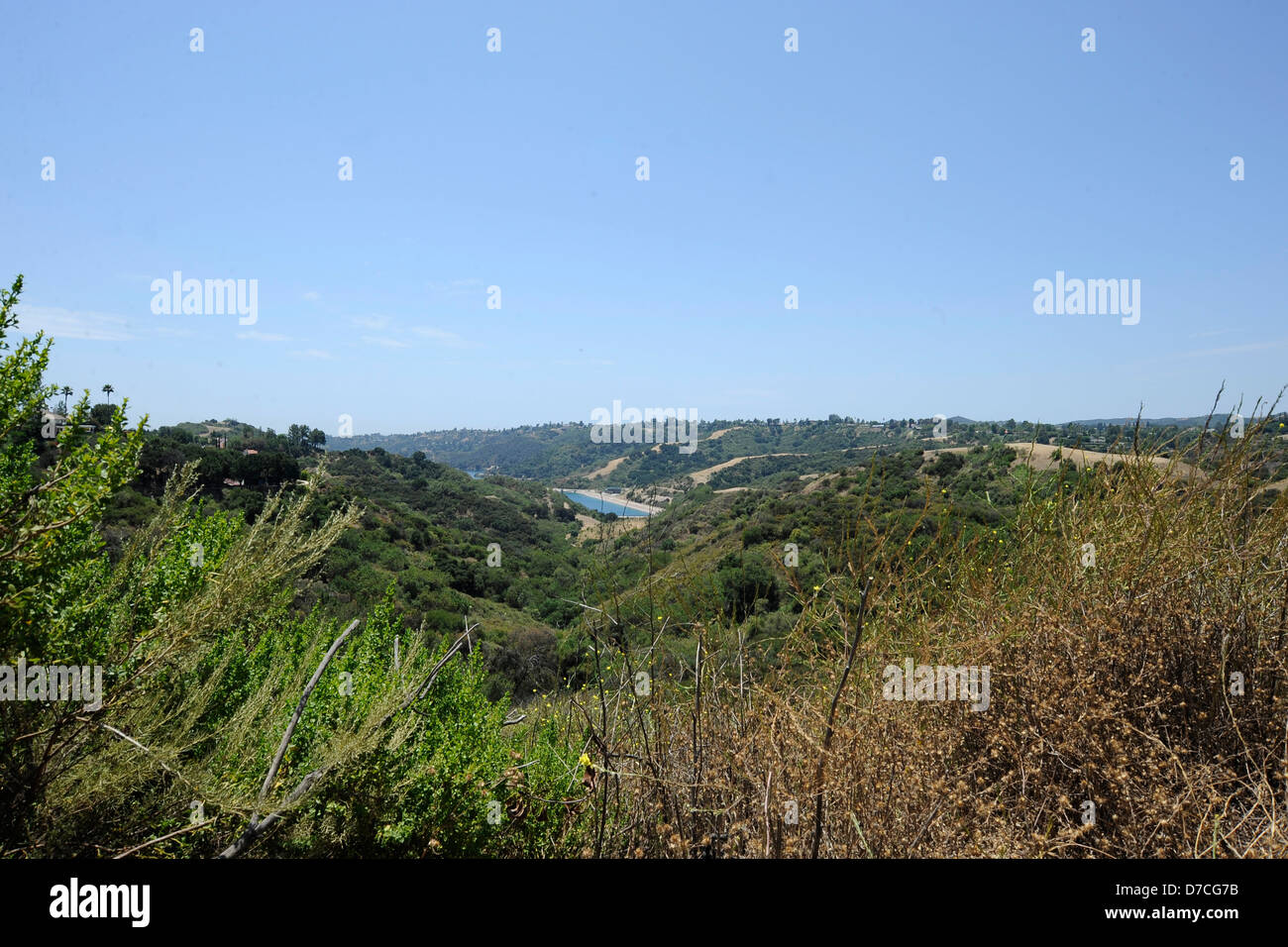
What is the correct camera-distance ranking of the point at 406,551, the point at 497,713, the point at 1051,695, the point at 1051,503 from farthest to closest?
the point at 406,551
the point at 1051,503
the point at 497,713
the point at 1051,695

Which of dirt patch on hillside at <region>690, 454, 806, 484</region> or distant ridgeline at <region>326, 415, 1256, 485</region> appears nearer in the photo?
distant ridgeline at <region>326, 415, 1256, 485</region>

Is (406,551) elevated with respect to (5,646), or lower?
lower

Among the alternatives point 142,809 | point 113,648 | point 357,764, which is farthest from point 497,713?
point 113,648

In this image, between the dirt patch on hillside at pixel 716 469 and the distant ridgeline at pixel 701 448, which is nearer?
the distant ridgeline at pixel 701 448

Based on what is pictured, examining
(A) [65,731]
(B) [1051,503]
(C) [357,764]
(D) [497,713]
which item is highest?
(B) [1051,503]

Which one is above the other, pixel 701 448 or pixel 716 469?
pixel 701 448

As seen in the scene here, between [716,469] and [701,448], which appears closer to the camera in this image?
[716,469]
